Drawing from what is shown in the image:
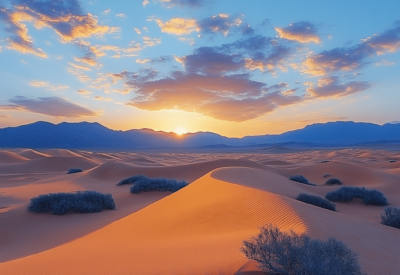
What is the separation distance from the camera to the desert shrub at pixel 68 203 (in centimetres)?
977

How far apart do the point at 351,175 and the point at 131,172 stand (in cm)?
1585

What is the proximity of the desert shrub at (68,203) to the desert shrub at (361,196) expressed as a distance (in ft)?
30.5

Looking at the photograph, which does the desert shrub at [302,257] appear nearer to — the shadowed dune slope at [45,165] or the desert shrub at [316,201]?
the desert shrub at [316,201]

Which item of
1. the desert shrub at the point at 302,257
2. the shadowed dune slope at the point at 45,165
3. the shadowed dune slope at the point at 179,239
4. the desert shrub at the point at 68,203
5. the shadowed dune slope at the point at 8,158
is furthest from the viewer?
the shadowed dune slope at the point at 8,158

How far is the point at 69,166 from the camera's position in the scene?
30.2 metres

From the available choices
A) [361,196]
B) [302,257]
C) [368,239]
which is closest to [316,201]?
[361,196]

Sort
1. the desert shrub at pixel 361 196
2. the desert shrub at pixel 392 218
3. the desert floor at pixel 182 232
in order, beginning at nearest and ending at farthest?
the desert floor at pixel 182 232 < the desert shrub at pixel 392 218 < the desert shrub at pixel 361 196

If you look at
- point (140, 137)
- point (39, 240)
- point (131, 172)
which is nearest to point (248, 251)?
point (39, 240)

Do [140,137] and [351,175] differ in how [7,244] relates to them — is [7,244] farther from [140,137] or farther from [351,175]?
[140,137]

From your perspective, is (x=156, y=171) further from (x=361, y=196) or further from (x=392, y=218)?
(x=392, y=218)

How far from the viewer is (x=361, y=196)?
41.4ft

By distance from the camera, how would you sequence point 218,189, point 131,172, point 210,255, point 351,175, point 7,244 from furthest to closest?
point 131,172 → point 351,175 → point 218,189 → point 7,244 → point 210,255

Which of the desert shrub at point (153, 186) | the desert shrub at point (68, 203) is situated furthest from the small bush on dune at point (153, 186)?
the desert shrub at point (68, 203)

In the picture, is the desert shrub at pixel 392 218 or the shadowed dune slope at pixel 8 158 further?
the shadowed dune slope at pixel 8 158
